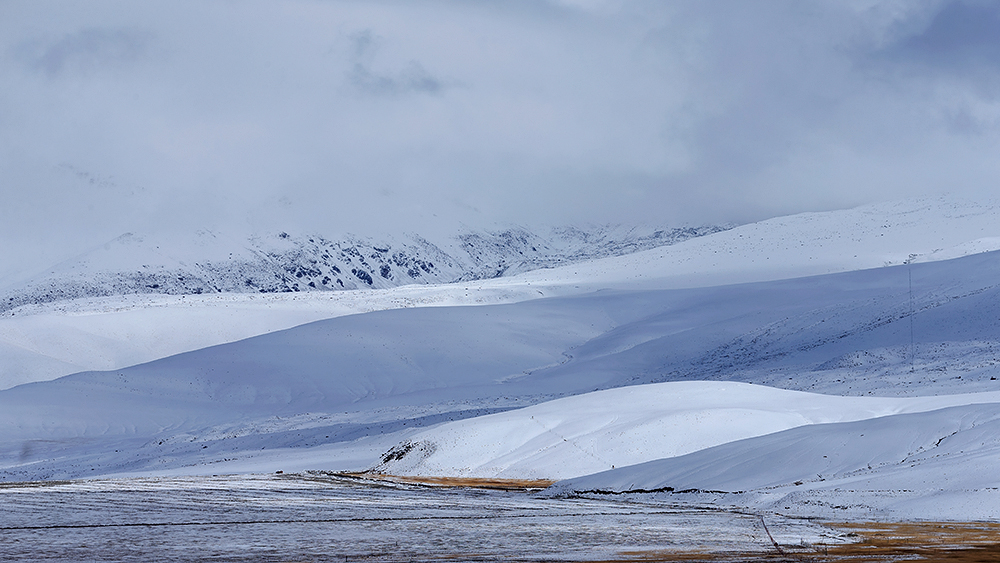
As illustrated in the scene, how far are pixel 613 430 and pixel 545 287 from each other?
47543 millimetres

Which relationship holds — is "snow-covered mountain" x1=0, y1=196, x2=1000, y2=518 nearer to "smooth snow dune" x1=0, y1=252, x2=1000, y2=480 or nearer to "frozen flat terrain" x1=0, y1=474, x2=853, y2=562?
"smooth snow dune" x1=0, y1=252, x2=1000, y2=480

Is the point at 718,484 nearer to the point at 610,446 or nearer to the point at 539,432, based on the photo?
the point at 610,446

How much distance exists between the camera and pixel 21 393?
123 ft

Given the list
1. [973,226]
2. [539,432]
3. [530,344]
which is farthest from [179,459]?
[973,226]

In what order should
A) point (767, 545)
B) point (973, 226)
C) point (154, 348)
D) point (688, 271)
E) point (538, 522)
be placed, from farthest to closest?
point (688, 271)
point (973, 226)
point (154, 348)
point (538, 522)
point (767, 545)

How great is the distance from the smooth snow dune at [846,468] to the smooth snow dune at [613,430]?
153 centimetres

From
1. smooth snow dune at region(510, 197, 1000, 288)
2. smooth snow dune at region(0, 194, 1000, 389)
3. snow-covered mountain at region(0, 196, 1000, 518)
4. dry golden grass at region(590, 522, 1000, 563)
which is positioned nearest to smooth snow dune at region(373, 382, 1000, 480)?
snow-covered mountain at region(0, 196, 1000, 518)

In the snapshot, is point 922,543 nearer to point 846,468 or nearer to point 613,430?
point 846,468

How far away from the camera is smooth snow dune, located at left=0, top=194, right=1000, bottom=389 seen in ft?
148

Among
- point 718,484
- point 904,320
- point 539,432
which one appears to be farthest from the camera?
point 904,320

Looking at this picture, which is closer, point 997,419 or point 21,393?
point 997,419

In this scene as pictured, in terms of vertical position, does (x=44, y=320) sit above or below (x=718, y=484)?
above

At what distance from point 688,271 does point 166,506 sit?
57.0m

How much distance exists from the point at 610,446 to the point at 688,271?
49433 millimetres
